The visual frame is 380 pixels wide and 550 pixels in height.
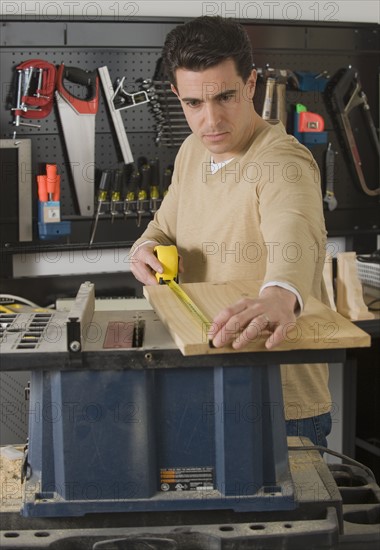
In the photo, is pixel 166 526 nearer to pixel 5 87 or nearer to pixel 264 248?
pixel 264 248

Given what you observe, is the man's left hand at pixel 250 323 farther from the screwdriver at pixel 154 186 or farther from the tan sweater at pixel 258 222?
the screwdriver at pixel 154 186

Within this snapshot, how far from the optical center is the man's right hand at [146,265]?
5.62 ft

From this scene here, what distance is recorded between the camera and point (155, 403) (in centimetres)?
129

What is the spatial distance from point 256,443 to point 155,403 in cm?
16

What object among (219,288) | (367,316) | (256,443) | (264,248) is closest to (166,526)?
(256,443)

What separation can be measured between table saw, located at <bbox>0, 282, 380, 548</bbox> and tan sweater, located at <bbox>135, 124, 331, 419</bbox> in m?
0.18

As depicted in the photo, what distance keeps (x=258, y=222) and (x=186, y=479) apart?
1.99ft

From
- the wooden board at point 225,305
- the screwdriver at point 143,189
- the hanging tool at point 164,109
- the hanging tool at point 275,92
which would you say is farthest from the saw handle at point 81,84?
the wooden board at point 225,305

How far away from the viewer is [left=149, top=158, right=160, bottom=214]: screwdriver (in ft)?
11.9

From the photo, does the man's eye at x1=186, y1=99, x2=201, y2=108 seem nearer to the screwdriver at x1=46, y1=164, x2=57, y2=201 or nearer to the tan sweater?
the tan sweater

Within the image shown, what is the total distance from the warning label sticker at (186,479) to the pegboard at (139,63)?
237cm

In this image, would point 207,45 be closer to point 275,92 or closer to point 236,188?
point 236,188

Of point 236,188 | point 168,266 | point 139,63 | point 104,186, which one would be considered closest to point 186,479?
point 168,266

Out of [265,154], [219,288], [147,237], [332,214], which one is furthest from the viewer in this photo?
[332,214]
